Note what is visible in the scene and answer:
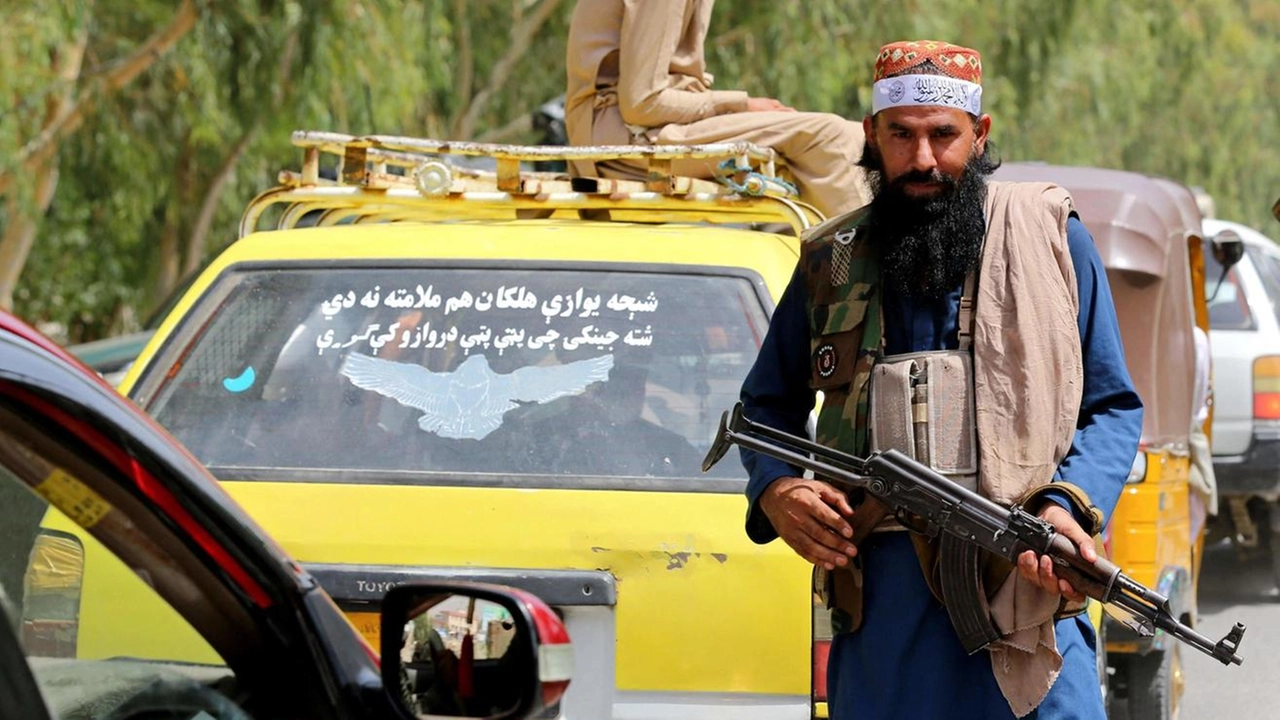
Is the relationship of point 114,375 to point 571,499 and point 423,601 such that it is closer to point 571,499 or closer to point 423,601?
point 571,499

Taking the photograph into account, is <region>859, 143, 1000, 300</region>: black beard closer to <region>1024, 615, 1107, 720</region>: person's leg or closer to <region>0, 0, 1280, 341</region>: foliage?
<region>1024, 615, 1107, 720</region>: person's leg

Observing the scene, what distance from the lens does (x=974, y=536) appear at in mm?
3047

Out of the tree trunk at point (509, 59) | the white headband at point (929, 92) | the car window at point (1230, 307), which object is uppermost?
the tree trunk at point (509, 59)

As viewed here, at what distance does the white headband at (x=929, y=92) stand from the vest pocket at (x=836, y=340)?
36 cm

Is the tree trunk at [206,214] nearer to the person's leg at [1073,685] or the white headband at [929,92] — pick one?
the white headband at [929,92]

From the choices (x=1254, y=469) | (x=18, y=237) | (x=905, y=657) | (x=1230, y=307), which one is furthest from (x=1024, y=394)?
(x=18, y=237)

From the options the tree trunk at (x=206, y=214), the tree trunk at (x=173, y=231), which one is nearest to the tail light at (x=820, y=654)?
the tree trunk at (x=206, y=214)

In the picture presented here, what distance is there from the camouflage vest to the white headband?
21 cm

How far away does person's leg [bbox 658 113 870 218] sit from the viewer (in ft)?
19.1

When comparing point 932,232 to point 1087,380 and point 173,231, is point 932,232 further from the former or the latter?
point 173,231

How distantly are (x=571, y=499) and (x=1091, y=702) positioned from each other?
1.18 meters

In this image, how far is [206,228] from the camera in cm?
1788

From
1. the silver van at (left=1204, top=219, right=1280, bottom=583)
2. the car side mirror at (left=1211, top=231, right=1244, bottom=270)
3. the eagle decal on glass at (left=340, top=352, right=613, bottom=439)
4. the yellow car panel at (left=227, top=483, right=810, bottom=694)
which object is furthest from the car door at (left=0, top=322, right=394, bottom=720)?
the silver van at (left=1204, top=219, right=1280, bottom=583)

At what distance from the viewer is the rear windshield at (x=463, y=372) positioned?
4105 millimetres
